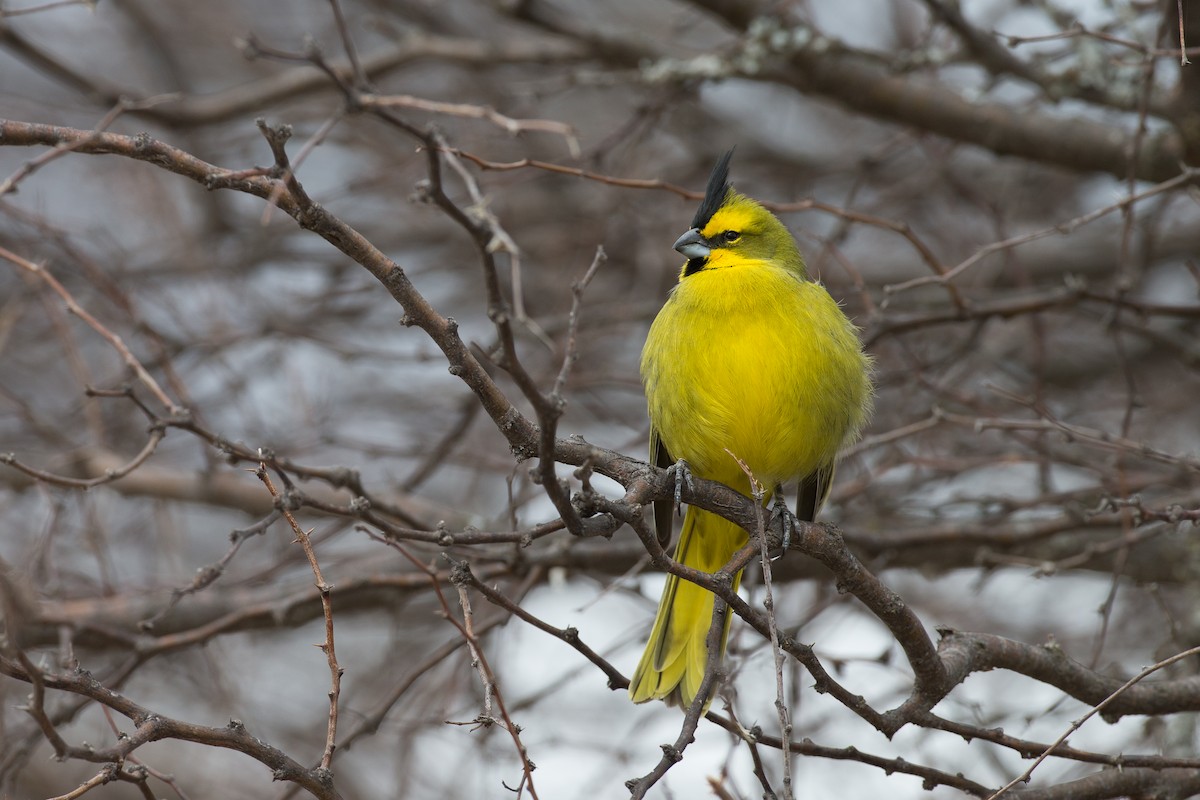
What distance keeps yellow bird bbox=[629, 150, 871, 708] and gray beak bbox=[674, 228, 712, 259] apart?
127mm

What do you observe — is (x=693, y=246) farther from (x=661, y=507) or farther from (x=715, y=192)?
(x=661, y=507)

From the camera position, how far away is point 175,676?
610cm

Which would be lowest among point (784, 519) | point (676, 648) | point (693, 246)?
point (676, 648)

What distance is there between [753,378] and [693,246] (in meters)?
0.78

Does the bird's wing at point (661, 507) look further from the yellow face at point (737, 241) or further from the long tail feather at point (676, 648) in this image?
the yellow face at point (737, 241)

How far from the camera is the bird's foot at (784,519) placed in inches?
136

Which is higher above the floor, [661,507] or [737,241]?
[737,241]

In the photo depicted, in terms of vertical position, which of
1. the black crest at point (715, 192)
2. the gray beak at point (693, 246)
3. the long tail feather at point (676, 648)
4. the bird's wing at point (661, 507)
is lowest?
the long tail feather at point (676, 648)

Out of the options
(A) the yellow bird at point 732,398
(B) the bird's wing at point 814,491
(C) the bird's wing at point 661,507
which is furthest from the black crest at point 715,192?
(B) the bird's wing at point 814,491

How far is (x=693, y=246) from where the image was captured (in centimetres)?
439

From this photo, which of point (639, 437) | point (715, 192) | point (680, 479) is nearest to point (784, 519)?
point (680, 479)

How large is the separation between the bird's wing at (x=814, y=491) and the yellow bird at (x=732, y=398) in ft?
0.11

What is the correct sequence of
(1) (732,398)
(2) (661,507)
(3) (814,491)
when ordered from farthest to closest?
(3) (814,491) < (2) (661,507) < (1) (732,398)

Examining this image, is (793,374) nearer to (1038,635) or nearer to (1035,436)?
(1035,436)
